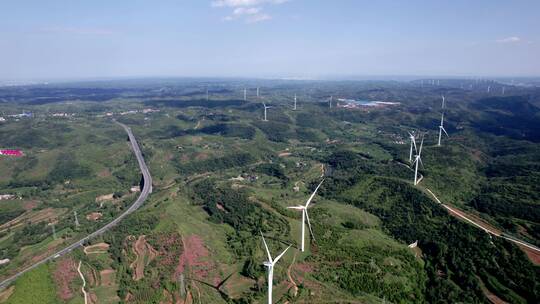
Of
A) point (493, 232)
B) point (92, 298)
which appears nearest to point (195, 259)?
point (92, 298)

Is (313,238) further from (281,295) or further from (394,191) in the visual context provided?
(394,191)

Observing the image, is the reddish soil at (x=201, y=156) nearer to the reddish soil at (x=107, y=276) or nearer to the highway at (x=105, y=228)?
the highway at (x=105, y=228)

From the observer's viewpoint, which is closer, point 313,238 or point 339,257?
point 339,257

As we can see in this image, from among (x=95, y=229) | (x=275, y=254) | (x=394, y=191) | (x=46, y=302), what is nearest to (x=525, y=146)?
(x=394, y=191)

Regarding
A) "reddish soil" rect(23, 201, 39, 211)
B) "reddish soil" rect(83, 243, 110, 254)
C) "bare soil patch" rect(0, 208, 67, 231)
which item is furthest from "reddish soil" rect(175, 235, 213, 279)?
"reddish soil" rect(23, 201, 39, 211)

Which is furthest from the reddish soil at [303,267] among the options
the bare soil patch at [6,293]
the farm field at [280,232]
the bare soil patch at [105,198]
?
the bare soil patch at [105,198]

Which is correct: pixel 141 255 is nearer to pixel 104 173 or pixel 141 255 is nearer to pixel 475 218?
pixel 104 173
